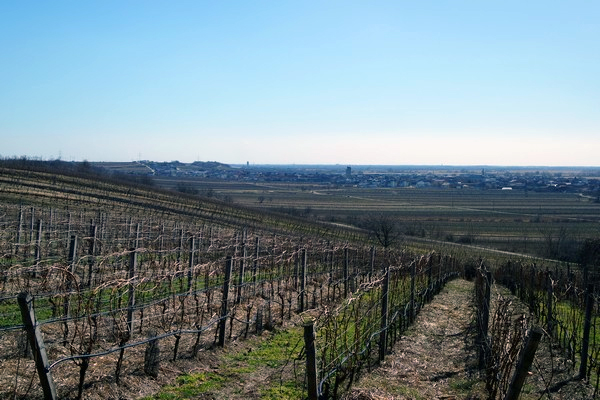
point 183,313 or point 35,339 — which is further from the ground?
point 35,339

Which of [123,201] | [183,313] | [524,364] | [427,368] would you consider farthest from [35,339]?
[123,201]

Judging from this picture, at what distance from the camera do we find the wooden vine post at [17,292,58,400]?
203 inches

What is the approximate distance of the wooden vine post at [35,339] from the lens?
16.9 feet

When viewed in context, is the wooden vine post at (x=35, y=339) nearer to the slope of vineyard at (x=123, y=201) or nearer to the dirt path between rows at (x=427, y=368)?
the dirt path between rows at (x=427, y=368)

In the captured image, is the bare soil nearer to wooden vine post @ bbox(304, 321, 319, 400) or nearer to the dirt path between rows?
the dirt path between rows

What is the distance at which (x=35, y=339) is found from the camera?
5262 mm

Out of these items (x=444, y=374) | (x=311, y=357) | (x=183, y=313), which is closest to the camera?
(x=311, y=357)

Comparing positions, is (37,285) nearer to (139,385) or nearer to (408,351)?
(139,385)

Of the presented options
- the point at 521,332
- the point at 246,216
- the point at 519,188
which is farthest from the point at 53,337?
the point at 519,188

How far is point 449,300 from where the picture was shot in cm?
1773

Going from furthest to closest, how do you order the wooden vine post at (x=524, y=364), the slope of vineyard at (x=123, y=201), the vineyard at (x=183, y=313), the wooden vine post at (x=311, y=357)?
the slope of vineyard at (x=123, y=201), the vineyard at (x=183, y=313), the wooden vine post at (x=311, y=357), the wooden vine post at (x=524, y=364)

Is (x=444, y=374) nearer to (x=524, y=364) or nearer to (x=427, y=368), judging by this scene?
(x=427, y=368)

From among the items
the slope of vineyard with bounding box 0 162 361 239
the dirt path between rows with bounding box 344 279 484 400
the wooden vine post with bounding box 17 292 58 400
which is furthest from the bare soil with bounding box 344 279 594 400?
the slope of vineyard with bounding box 0 162 361 239

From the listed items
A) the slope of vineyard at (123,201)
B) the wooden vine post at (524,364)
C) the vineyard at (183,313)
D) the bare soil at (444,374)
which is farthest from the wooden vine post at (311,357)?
the slope of vineyard at (123,201)
